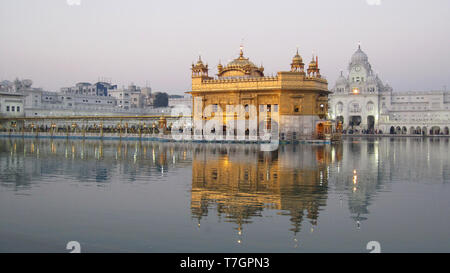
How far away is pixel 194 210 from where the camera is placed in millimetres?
11406

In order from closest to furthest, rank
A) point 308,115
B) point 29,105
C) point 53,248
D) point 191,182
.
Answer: point 53,248
point 191,182
point 308,115
point 29,105

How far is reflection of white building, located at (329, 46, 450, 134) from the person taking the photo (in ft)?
367

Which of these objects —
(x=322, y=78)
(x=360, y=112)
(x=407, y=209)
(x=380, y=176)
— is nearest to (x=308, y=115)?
(x=322, y=78)

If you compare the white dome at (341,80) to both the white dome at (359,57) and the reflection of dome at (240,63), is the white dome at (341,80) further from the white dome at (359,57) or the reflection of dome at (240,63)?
the reflection of dome at (240,63)

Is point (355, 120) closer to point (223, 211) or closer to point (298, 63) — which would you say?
point (298, 63)

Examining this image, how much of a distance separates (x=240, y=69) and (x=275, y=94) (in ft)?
23.6

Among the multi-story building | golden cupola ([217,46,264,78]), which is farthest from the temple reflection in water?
the multi-story building

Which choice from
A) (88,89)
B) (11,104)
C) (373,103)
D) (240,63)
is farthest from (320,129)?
(88,89)

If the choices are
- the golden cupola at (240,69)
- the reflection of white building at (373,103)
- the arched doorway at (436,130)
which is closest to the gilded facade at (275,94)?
the golden cupola at (240,69)

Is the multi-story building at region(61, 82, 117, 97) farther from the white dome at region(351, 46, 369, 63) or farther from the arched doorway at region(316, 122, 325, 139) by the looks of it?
the arched doorway at region(316, 122, 325, 139)

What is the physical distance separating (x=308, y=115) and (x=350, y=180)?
133 feet

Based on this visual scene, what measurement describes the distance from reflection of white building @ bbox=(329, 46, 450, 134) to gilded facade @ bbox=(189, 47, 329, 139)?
185ft
